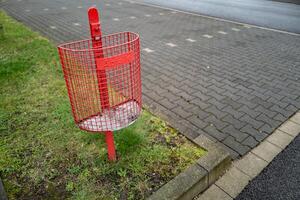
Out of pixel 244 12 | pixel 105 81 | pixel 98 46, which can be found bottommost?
pixel 244 12

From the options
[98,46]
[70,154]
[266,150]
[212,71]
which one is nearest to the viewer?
[98,46]

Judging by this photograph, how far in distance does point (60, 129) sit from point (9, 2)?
1213 cm

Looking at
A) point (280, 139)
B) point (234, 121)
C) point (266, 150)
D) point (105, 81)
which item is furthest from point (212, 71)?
point (105, 81)

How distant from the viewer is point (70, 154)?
288cm

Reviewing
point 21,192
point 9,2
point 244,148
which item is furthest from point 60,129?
point 9,2

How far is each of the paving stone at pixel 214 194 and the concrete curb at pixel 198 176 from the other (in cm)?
4

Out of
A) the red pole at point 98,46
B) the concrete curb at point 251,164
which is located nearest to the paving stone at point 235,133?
the concrete curb at point 251,164

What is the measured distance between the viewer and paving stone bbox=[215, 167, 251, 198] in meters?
2.61

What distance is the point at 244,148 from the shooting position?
123 inches

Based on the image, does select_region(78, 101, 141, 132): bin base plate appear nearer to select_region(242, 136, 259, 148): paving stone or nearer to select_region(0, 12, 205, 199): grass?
select_region(0, 12, 205, 199): grass

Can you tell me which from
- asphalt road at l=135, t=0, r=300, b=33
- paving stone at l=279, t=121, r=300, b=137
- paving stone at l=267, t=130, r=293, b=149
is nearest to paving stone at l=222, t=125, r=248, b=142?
paving stone at l=267, t=130, r=293, b=149

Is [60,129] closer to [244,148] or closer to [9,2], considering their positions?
[244,148]

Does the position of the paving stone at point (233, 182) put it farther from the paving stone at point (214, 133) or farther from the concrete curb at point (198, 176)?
the paving stone at point (214, 133)

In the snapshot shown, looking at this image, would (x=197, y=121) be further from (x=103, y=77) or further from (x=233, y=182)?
(x=103, y=77)
